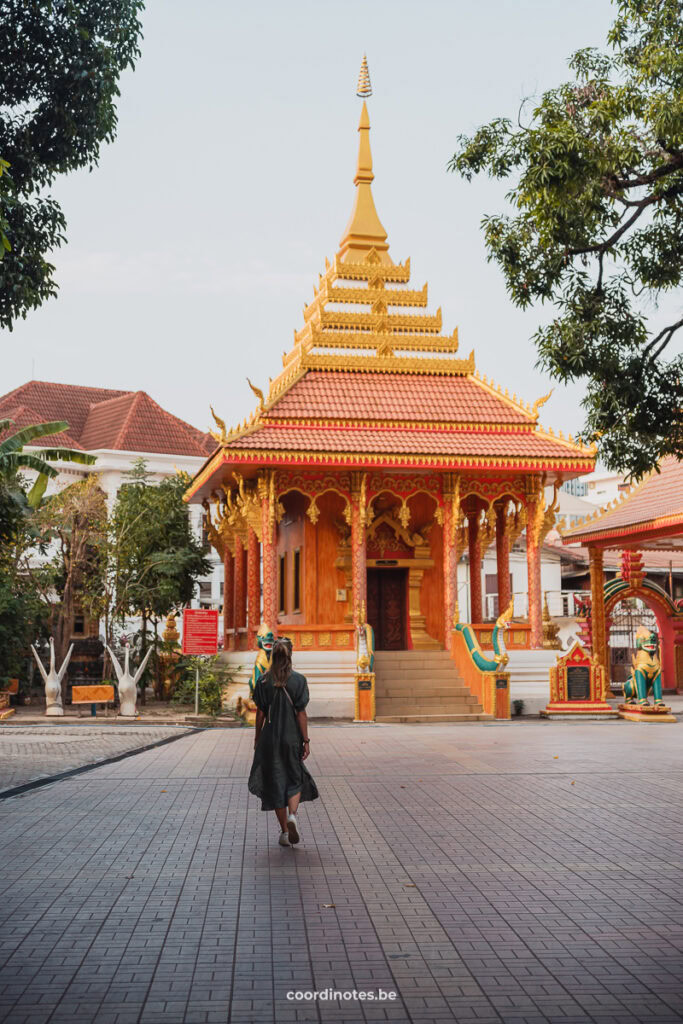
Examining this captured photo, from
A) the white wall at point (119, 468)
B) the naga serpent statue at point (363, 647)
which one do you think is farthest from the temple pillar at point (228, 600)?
the white wall at point (119, 468)

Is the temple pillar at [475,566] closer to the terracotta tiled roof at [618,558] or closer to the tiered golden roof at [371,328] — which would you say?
the tiered golden roof at [371,328]

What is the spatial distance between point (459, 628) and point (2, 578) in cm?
1082

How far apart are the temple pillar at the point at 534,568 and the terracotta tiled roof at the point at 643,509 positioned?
256 cm

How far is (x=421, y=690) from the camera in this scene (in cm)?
2391

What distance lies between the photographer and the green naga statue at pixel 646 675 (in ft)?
75.3

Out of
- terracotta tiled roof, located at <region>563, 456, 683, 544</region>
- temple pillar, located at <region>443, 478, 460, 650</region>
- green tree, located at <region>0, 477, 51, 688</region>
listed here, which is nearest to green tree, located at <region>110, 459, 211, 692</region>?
green tree, located at <region>0, 477, 51, 688</region>

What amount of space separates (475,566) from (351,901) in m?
22.4

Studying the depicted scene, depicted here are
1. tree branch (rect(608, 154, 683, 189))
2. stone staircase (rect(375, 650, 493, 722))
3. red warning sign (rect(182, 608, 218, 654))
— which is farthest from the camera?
stone staircase (rect(375, 650, 493, 722))

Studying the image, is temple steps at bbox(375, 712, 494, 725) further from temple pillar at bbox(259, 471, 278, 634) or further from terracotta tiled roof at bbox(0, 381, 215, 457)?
terracotta tiled roof at bbox(0, 381, 215, 457)

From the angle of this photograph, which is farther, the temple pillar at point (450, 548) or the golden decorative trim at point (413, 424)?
the temple pillar at point (450, 548)

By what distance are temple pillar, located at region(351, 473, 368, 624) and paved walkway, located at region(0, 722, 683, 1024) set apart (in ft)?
36.0

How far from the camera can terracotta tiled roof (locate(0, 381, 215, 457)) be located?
5031 cm

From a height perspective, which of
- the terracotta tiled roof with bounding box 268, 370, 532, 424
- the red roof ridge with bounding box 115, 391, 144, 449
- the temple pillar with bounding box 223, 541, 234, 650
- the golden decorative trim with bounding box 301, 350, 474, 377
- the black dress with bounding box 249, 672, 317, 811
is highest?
the red roof ridge with bounding box 115, 391, 144, 449

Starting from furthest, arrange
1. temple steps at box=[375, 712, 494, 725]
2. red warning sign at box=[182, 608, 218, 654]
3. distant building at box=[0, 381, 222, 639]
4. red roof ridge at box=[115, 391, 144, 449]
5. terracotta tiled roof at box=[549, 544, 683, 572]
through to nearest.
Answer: red roof ridge at box=[115, 391, 144, 449] < distant building at box=[0, 381, 222, 639] < terracotta tiled roof at box=[549, 544, 683, 572] < temple steps at box=[375, 712, 494, 725] < red warning sign at box=[182, 608, 218, 654]
